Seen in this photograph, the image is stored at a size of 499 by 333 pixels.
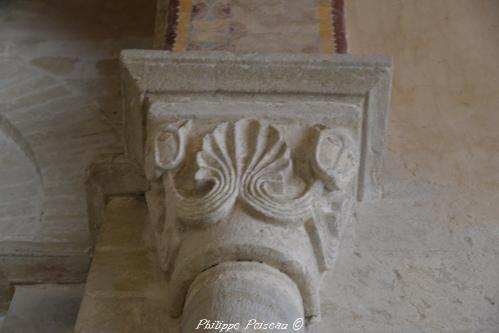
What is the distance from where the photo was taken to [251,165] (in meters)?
2.17

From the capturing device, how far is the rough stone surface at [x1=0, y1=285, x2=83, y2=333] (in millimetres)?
2824

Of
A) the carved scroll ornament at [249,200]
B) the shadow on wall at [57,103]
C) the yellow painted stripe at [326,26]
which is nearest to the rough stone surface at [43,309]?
the shadow on wall at [57,103]

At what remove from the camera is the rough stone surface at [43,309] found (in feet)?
9.27

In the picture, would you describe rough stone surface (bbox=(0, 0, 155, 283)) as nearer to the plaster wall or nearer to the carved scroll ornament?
the carved scroll ornament

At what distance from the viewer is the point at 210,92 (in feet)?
7.97

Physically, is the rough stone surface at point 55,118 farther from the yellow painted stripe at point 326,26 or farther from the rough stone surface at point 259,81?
the yellow painted stripe at point 326,26

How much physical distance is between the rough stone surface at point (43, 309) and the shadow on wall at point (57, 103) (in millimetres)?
222

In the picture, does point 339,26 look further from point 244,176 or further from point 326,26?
point 244,176

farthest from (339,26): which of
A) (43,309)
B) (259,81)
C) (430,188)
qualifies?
(43,309)

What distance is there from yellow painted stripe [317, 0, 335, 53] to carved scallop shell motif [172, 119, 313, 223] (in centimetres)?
41

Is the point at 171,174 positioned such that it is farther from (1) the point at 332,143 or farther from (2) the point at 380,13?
(2) the point at 380,13

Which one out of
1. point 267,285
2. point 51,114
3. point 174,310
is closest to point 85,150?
point 51,114

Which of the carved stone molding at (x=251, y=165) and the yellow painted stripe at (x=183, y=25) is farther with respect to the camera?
the yellow painted stripe at (x=183, y=25)

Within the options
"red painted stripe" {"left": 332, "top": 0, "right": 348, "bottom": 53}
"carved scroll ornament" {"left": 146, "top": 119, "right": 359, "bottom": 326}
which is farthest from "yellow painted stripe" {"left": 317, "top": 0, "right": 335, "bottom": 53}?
"carved scroll ornament" {"left": 146, "top": 119, "right": 359, "bottom": 326}
